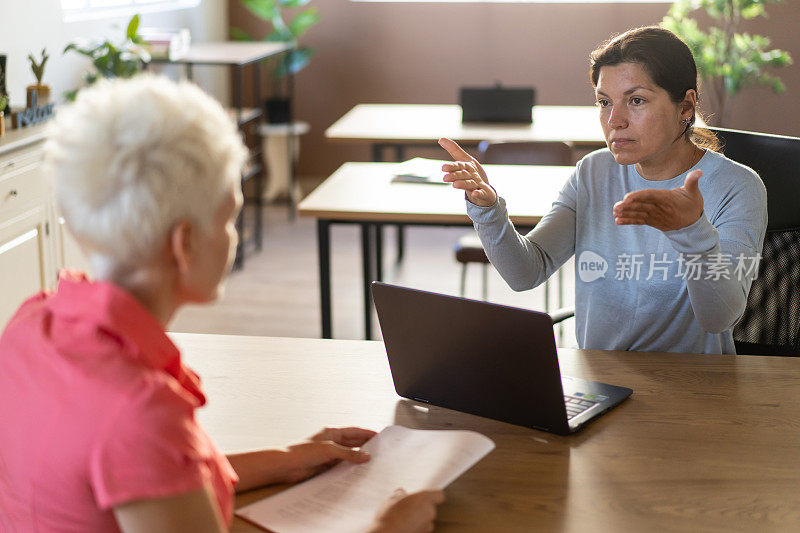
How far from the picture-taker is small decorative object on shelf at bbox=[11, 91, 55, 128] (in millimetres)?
3314

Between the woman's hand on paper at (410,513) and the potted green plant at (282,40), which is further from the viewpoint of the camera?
the potted green plant at (282,40)

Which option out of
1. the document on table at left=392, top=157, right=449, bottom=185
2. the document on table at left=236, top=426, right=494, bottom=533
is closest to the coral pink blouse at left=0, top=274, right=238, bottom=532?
the document on table at left=236, top=426, right=494, bottom=533

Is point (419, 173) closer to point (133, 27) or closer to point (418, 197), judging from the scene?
point (418, 197)

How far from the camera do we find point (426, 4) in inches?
237

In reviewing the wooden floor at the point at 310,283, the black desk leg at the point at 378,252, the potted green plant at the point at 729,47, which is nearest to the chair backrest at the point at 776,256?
the wooden floor at the point at 310,283

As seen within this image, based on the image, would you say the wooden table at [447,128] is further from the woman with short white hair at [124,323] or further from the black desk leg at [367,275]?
the woman with short white hair at [124,323]

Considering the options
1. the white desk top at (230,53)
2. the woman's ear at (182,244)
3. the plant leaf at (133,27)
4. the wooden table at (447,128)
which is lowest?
the wooden table at (447,128)

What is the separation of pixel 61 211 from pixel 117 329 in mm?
118

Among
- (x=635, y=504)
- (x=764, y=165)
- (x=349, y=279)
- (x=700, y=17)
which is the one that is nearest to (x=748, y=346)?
(x=764, y=165)

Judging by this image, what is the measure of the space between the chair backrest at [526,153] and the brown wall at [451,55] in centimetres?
269

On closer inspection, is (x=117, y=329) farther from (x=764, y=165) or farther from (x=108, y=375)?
(x=764, y=165)

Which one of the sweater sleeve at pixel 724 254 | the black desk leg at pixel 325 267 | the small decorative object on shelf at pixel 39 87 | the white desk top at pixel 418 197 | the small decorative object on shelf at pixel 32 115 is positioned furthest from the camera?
the small decorative object on shelf at pixel 39 87

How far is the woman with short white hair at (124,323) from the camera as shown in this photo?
30.6 inches

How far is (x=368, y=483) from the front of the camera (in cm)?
116
